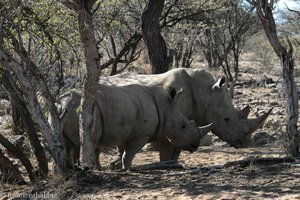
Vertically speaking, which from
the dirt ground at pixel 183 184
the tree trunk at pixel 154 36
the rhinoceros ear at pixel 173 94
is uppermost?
the tree trunk at pixel 154 36

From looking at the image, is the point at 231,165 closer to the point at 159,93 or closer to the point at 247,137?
the point at 159,93

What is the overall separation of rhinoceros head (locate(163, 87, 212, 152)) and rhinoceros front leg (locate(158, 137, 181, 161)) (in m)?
0.32

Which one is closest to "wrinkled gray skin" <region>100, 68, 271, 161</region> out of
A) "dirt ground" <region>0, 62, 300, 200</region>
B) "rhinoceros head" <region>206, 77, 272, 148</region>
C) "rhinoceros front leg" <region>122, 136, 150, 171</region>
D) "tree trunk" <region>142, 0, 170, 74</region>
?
"rhinoceros head" <region>206, 77, 272, 148</region>

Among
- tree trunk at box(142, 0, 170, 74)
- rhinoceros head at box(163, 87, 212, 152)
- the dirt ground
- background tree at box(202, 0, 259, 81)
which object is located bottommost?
the dirt ground

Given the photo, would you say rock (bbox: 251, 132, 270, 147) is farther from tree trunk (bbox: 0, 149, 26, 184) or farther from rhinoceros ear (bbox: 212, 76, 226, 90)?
tree trunk (bbox: 0, 149, 26, 184)

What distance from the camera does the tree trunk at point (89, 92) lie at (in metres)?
7.03

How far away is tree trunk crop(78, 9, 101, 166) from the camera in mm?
7027

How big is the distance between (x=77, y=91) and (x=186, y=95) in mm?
2574

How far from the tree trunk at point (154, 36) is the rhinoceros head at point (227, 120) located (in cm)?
147

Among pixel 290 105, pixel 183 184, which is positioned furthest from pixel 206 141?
pixel 183 184

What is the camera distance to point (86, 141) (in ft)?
24.1

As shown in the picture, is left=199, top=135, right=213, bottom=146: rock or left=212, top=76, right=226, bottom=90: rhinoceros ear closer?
left=212, top=76, right=226, bottom=90: rhinoceros ear

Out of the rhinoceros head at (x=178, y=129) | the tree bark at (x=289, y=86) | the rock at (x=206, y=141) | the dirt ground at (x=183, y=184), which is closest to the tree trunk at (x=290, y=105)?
the tree bark at (x=289, y=86)

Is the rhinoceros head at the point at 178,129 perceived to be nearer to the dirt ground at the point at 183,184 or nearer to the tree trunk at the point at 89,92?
the dirt ground at the point at 183,184
